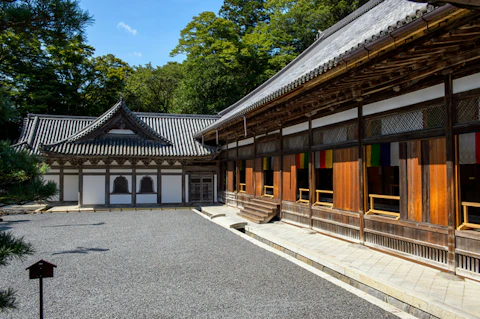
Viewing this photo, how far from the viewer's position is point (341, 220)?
8.14m

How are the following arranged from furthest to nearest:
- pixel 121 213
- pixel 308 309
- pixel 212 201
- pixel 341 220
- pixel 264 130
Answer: pixel 212 201 → pixel 121 213 → pixel 264 130 → pixel 341 220 → pixel 308 309

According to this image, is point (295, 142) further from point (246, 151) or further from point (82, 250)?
point (82, 250)

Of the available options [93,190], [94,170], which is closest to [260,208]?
[93,190]

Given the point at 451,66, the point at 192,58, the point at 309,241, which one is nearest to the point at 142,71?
the point at 192,58

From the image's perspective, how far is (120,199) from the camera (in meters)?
18.0

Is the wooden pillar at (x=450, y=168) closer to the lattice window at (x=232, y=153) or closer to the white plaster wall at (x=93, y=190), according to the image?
the lattice window at (x=232, y=153)

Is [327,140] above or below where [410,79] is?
below

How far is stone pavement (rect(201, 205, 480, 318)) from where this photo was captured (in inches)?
163

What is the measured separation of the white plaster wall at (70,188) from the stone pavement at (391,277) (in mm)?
14525

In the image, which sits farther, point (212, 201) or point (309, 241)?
point (212, 201)

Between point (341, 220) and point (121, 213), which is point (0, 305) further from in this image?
point (121, 213)

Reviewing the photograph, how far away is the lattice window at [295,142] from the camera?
996cm

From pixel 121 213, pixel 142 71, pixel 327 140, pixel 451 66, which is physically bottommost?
pixel 121 213

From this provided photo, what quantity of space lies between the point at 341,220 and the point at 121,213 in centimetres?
1125
